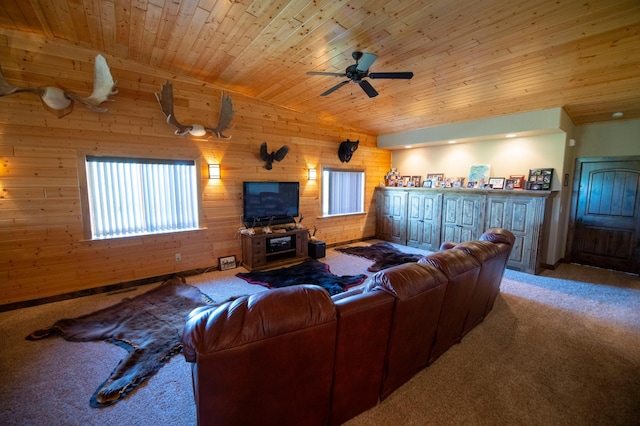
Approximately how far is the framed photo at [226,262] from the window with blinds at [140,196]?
763 millimetres

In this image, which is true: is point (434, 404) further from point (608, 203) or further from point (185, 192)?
point (608, 203)

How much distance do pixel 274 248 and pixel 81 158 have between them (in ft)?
9.98

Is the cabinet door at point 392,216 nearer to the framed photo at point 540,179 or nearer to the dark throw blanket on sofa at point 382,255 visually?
the dark throw blanket on sofa at point 382,255

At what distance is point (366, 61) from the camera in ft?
9.37

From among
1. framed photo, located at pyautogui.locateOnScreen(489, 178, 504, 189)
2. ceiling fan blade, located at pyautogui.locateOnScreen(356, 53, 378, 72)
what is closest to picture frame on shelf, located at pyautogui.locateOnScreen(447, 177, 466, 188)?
framed photo, located at pyautogui.locateOnScreen(489, 178, 504, 189)

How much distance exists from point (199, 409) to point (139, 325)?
2.19m

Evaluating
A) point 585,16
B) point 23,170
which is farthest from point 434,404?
point 23,170

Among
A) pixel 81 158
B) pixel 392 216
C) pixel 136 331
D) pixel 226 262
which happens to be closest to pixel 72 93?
pixel 81 158

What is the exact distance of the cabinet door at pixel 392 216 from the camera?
667 cm

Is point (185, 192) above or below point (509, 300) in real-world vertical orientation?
above

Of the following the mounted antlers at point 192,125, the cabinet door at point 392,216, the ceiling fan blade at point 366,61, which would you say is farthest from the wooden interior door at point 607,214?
the mounted antlers at point 192,125

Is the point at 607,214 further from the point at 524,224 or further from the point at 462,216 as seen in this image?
the point at 462,216

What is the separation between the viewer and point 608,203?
15.9 ft

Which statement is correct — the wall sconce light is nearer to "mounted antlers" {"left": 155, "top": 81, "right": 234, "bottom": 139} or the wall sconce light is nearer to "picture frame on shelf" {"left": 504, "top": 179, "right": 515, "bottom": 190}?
"mounted antlers" {"left": 155, "top": 81, "right": 234, "bottom": 139}
